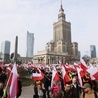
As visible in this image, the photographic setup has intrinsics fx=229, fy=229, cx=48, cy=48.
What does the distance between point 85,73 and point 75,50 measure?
144 metres

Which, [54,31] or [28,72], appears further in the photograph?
[54,31]

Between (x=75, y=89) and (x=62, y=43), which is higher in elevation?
(x=62, y=43)

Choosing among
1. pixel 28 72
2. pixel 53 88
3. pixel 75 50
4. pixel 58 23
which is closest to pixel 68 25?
pixel 58 23

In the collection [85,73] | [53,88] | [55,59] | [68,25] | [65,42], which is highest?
[68,25]

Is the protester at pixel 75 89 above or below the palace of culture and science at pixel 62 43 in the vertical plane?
below

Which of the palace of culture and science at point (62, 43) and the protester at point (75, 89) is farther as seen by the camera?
the palace of culture and science at point (62, 43)

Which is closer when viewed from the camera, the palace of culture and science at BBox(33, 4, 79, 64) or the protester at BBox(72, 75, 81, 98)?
the protester at BBox(72, 75, 81, 98)

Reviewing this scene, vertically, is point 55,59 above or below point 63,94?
above

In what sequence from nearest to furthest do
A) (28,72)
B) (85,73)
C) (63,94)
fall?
1. (63,94)
2. (85,73)
3. (28,72)

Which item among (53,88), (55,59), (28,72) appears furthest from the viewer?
(55,59)

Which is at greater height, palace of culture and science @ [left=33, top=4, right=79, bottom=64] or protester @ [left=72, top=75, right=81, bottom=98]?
palace of culture and science @ [left=33, top=4, right=79, bottom=64]

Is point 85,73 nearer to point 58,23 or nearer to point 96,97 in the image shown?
point 96,97

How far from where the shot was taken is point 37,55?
136250mm

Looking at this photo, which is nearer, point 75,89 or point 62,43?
point 75,89
